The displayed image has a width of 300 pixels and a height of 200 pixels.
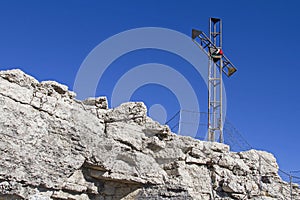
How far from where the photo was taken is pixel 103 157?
56.9 ft

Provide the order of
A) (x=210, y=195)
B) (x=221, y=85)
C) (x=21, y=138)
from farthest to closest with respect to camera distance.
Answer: (x=221, y=85) < (x=210, y=195) < (x=21, y=138)

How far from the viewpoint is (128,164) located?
1823 centimetres

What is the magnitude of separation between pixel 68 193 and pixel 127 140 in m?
3.69

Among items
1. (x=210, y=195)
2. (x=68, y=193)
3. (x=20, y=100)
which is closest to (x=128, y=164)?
(x=68, y=193)

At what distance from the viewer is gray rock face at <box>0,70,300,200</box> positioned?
49.4 ft

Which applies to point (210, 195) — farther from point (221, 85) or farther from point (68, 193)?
point (221, 85)

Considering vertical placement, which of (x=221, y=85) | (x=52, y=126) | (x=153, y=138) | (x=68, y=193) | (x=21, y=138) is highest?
(x=221, y=85)

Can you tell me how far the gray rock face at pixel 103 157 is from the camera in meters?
15.1

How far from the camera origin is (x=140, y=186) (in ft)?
60.1

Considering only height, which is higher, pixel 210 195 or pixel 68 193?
pixel 210 195

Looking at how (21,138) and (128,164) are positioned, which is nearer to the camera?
(21,138)

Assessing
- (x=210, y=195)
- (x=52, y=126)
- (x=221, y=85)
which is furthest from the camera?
(x=221, y=85)

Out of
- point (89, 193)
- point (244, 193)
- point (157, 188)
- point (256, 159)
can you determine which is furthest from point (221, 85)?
point (89, 193)

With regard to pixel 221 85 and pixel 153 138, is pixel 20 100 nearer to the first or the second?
pixel 153 138
